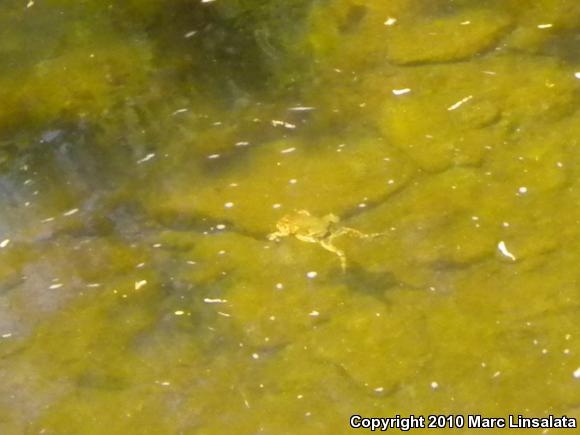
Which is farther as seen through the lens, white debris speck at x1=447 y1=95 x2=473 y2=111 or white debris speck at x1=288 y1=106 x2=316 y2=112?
white debris speck at x1=288 y1=106 x2=316 y2=112

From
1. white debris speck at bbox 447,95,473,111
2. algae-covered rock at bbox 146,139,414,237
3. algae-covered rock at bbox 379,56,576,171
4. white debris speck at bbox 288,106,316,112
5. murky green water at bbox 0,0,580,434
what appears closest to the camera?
murky green water at bbox 0,0,580,434

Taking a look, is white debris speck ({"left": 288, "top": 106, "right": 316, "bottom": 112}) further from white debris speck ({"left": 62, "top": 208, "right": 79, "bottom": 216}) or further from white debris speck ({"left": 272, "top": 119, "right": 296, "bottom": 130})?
white debris speck ({"left": 62, "top": 208, "right": 79, "bottom": 216})

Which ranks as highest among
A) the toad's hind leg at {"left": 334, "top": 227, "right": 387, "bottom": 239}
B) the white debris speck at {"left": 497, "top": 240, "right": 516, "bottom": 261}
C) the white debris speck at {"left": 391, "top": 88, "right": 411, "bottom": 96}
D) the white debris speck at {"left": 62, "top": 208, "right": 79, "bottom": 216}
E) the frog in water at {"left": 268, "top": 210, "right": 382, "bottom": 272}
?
the white debris speck at {"left": 391, "top": 88, "right": 411, "bottom": 96}

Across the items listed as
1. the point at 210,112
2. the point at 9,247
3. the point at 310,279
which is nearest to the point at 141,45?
the point at 210,112

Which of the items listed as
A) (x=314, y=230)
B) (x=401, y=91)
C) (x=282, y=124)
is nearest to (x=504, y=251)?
(x=314, y=230)

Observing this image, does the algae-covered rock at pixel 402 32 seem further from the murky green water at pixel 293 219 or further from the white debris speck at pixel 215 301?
the white debris speck at pixel 215 301

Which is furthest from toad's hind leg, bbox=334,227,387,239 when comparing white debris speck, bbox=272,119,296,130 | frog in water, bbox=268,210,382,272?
white debris speck, bbox=272,119,296,130

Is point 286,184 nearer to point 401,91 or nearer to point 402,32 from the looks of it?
point 401,91
